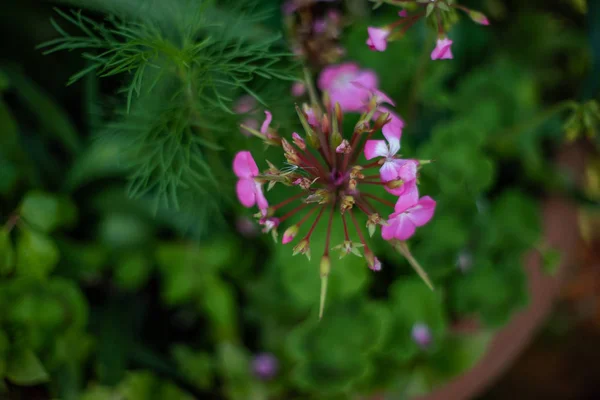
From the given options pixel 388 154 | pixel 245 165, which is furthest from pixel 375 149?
pixel 245 165

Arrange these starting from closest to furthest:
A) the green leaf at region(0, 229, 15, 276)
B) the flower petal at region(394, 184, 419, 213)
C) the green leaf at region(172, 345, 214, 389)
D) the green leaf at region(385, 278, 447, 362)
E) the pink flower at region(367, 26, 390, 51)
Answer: the flower petal at region(394, 184, 419, 213)
the pink flower at region(367, 26, 390, 51)
the green leaf at region(0, 229, 15, 276)
the green leaf at region(385, 278, 447, 362)
the green leaf at region(172, 345, 214, 389)

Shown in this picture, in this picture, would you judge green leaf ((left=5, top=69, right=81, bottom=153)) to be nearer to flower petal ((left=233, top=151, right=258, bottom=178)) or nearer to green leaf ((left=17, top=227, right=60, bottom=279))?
green leaf ((left=17, top=227, right=60, bottom=279))

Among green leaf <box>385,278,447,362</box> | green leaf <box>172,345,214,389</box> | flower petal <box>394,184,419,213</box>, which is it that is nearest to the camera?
flower petal <box>394,184,419,213</box>

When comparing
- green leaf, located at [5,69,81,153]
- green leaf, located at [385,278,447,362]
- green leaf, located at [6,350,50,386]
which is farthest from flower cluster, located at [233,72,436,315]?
green leaf, located at [5,69,81,153]

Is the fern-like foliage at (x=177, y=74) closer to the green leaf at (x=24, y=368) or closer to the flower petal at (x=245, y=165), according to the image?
the flower petal at (x=245, y=165)

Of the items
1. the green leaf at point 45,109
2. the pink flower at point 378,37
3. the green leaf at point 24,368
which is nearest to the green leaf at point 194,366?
the green leaf at point 24,368

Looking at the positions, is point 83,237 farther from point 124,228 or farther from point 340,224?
point 340,224

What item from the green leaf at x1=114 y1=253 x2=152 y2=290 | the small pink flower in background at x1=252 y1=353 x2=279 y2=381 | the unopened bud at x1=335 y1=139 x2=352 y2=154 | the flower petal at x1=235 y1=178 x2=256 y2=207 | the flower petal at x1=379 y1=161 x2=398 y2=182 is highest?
the unopened bud at x1=335 y1=139 x2=352 y2=154
